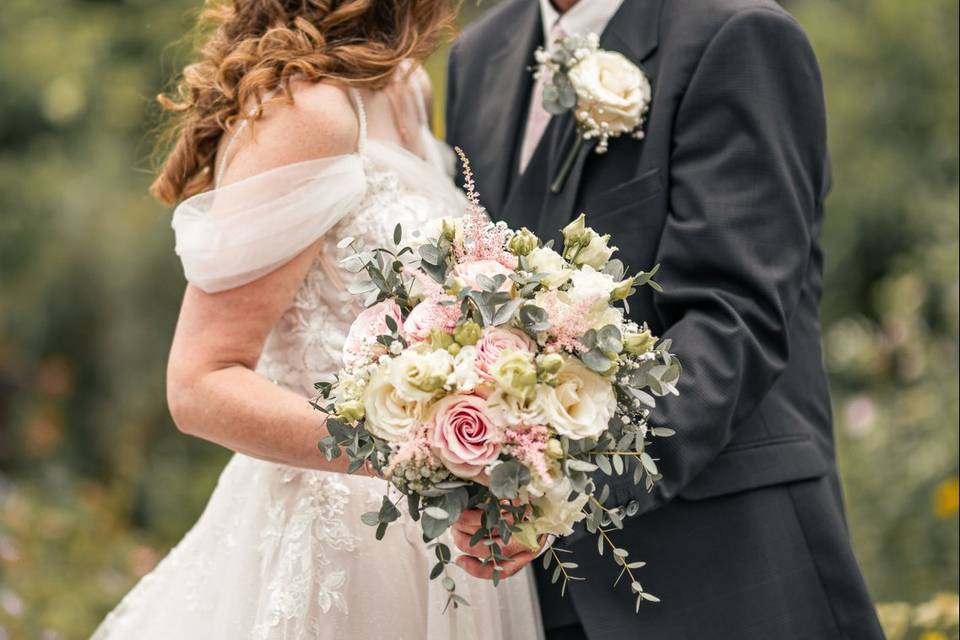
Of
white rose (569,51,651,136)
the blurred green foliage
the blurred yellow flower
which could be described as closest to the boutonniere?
white rose (569,51,651,136)

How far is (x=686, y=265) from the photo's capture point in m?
2.39

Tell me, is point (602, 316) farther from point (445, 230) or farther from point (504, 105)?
point (504, 105)

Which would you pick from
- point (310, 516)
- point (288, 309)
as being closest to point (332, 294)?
point (288, 309)

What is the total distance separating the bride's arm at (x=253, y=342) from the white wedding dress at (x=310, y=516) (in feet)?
0.12

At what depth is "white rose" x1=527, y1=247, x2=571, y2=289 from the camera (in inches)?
73.7

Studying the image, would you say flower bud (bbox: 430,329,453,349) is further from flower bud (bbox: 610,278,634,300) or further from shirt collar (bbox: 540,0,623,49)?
shirt collar (bbox: 540,0,623,49)

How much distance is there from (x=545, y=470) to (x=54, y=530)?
407 centimetres

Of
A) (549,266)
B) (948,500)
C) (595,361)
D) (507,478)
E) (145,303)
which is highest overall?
(549,266)

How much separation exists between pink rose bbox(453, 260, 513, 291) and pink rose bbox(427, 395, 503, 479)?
0.19 meters

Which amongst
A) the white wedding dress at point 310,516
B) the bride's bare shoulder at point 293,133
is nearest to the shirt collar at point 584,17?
the white wedding dress at point 310,516

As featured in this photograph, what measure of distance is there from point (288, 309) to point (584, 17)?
996 mm

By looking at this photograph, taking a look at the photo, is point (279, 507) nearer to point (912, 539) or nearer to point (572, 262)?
point (572, 262)

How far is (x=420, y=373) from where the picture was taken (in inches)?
A: 70.9

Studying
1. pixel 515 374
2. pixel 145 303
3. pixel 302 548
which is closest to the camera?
pixel 515 374
